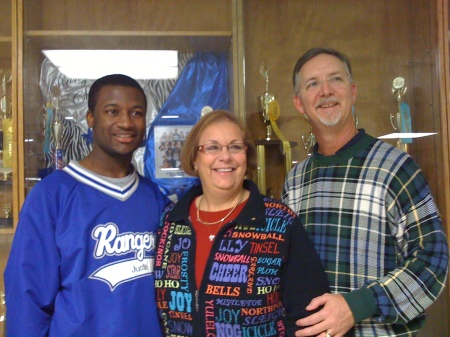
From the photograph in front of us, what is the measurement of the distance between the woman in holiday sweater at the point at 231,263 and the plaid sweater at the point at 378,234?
0.12m

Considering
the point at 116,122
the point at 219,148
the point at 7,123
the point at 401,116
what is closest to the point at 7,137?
the point at 7,123

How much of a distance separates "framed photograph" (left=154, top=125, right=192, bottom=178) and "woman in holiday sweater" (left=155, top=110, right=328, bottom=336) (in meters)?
0.84

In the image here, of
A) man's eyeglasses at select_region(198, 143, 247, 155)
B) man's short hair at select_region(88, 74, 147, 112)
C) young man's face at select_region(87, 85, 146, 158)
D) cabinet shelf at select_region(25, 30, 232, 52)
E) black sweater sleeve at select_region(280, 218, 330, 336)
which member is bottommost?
black sweater sleeve at select_region(280, 218, 330, 336)

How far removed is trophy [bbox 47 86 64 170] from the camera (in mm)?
2215

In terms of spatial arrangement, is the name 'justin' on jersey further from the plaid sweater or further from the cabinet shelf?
the cabinet shelf

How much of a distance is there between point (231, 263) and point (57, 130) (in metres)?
1.32

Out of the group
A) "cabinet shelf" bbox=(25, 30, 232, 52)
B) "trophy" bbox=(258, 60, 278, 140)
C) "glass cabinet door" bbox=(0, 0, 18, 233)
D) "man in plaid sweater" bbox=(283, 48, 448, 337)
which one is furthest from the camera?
"trophy" bbox=(258, 60, 278, 140)

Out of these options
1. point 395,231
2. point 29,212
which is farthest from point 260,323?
point 29,212

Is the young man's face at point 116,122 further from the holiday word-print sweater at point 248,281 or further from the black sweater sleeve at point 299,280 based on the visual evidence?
→ the black sweater sleeve at point 299,280

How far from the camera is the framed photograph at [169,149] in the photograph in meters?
2.32

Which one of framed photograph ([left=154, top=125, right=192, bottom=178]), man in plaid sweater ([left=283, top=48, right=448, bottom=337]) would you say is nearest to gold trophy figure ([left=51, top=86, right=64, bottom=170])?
framed photograph ([left=154, top=125, right=192, bottom=178])

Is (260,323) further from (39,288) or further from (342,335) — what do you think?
(39,288)

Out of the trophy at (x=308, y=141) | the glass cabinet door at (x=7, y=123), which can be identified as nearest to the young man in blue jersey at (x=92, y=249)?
the glass cabinet door at (x=7, y=123)

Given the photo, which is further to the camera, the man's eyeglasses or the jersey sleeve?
the man's eyeglasses
